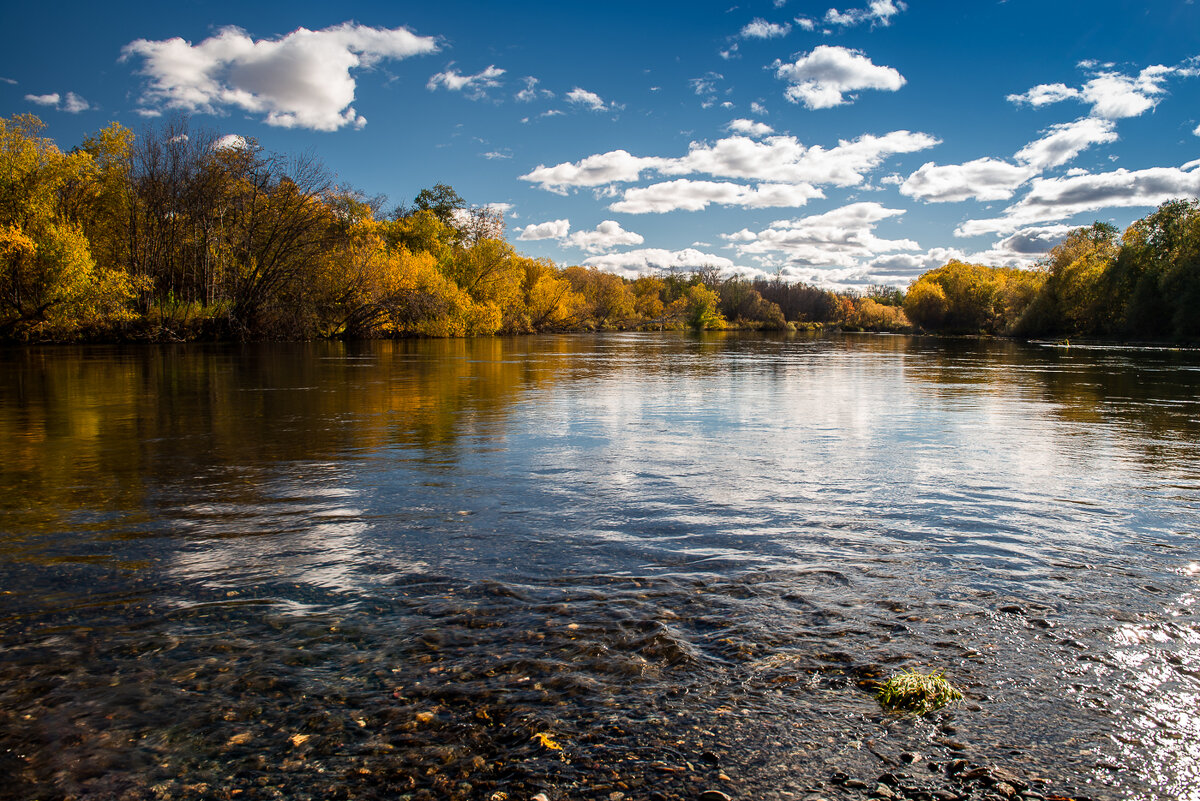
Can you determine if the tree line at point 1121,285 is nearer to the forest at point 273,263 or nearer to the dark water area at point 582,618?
the forest at point 273,263

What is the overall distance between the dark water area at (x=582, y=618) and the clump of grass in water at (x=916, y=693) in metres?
0.10

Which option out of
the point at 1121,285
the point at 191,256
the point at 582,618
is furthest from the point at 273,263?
the point at 1121,285

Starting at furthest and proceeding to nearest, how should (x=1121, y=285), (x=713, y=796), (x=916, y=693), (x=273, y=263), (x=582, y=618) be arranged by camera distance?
1. (x=1121, y=285)
2. (x=273, y=263)
3. (x=582, y=618)
4. (x=916, y=693)
5. (x=713, y=796)

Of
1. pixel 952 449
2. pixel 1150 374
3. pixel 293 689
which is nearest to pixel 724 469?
pixel 952 449

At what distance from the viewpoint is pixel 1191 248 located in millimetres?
66562

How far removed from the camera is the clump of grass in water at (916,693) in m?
3.61

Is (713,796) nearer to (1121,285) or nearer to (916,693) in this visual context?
(916,693)

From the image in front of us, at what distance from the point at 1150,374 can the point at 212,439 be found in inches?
1475

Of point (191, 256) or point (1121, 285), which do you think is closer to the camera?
point (191, 256)

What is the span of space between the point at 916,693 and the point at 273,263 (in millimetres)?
58355

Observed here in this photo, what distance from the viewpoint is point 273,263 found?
5291 cm

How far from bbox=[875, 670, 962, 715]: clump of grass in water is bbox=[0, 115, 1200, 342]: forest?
159 feet

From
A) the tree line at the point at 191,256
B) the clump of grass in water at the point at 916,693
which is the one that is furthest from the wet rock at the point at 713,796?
the tree line at the point at 191,256

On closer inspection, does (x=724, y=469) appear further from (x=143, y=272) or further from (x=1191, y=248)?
(x=1191, y=248)
